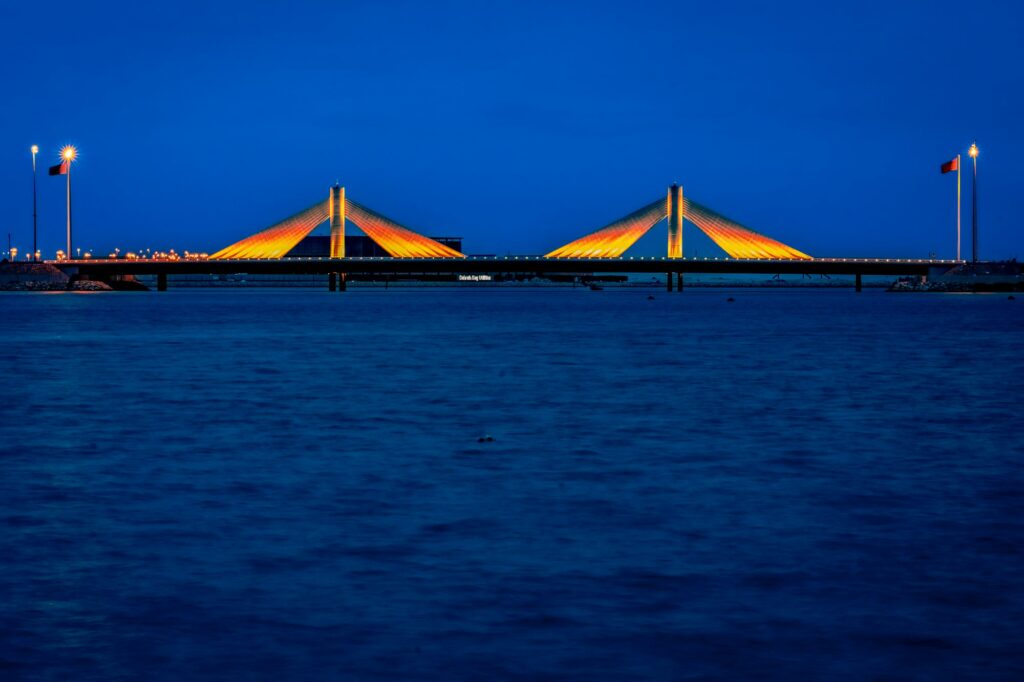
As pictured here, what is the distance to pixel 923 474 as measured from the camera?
17391 mm

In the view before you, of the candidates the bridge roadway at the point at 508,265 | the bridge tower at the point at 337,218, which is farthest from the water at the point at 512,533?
the bridge tower at the point at 337,218

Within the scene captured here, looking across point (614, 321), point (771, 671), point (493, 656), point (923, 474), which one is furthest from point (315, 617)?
point (614, 321)

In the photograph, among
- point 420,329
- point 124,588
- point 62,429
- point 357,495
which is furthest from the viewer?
point 420,329

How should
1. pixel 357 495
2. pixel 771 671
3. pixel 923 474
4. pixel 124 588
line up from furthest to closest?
pixel 923 474
pixel 357 495
pixel 124 588
pixel 771 671

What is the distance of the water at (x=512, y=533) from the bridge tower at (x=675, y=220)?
119227mm

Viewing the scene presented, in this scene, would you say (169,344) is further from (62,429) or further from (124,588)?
(124,588)

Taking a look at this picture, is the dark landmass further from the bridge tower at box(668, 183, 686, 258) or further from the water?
the water

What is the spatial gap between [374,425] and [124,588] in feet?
40.8

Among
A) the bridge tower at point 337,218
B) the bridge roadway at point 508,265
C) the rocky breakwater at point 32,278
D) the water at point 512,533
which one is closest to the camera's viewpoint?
the water at point 512,533

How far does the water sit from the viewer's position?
934 cm

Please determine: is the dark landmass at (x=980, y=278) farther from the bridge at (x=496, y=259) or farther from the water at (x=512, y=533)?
the water at (x=512, y=533)

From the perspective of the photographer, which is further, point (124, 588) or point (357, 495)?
point (357, 495)

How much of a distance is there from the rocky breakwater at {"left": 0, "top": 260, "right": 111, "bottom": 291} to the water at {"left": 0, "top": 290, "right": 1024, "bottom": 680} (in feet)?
461

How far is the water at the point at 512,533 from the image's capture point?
30.6 feet
